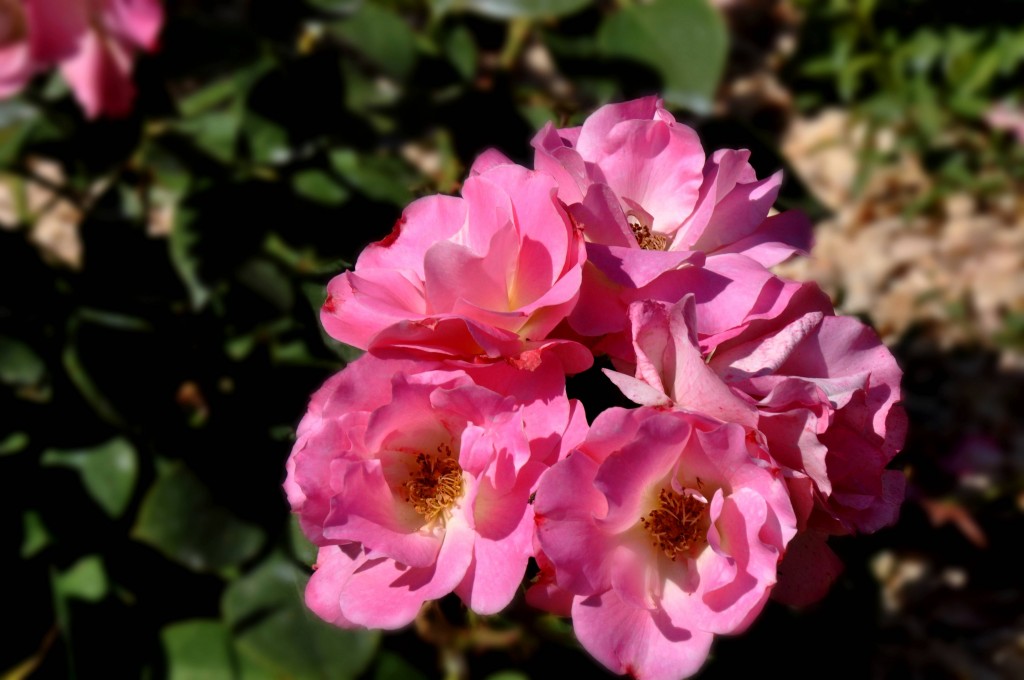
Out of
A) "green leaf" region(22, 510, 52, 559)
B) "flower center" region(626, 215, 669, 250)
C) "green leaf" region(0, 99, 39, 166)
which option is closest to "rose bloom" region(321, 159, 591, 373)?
"flower center" region(626, 215, 669, 250)

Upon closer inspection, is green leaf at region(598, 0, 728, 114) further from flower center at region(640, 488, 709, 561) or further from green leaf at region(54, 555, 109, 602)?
green leaf at region(54, 555, 109, 602)

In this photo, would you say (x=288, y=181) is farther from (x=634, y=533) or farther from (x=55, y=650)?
(x=634, y=533)

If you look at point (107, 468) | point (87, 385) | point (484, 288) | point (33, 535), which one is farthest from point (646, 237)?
point (33, 535)

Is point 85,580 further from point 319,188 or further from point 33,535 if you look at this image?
point 319,188

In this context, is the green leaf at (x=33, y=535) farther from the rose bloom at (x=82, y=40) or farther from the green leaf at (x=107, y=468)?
the rose bloom at (x=82, y=40)

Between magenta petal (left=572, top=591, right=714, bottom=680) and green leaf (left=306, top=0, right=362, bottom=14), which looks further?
green leaf (left=306, top=0, right=362, bottom=14)

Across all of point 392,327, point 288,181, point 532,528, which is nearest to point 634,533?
point 532,528
